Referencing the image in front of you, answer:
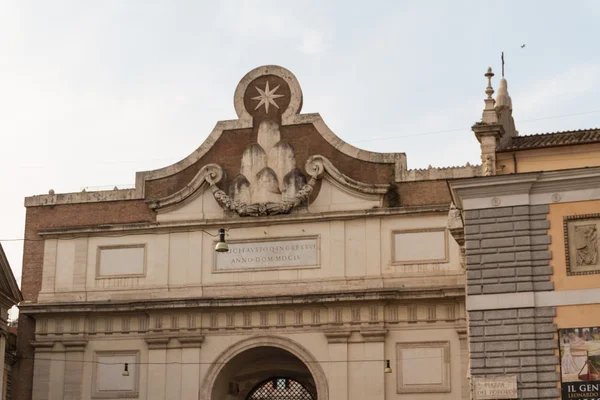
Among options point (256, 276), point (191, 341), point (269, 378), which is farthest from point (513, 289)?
point (269, 378)

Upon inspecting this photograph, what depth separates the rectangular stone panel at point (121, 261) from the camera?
35.9 meters

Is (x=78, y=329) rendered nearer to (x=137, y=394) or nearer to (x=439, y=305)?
(x=137, y=394)

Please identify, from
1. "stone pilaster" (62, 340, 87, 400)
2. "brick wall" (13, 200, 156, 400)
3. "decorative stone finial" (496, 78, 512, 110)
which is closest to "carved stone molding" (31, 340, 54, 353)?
"brick wall" (13, 200, 156, 400)

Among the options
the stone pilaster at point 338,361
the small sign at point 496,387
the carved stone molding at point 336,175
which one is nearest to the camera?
the small sign at point 496,387

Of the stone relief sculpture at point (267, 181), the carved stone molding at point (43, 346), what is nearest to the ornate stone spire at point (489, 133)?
the stone relief sculpture at point (267, 181)

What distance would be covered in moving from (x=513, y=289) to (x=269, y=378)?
14149 mm

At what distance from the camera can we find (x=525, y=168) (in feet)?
87.8

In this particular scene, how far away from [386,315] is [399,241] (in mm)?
2055

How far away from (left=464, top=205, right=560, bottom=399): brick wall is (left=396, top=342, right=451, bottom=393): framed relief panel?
891 cm

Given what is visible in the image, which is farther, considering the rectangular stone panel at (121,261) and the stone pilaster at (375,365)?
the rectangular stone panel at (121,261)

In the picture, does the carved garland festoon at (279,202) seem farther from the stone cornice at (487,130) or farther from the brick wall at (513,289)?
the brick wall at (513,289)

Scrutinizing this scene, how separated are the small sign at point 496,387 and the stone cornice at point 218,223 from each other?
10350mm

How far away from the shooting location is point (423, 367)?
33.2 meters

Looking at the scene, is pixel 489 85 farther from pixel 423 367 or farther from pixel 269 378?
pixel 269 378
